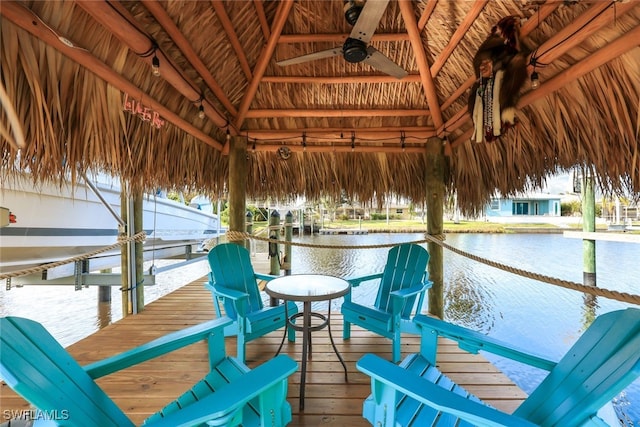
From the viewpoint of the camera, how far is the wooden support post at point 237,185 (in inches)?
126

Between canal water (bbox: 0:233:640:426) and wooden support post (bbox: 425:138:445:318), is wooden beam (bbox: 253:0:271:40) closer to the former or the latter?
wooden support post (bbox: 425:138:445:318)

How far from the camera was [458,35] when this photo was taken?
85.0 inches

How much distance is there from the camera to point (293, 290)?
6.45 feet

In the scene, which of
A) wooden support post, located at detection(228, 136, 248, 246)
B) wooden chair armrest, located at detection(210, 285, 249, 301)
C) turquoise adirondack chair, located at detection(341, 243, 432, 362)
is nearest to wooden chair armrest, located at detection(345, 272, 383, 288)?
turquoise adirondack chair, located at detection(341, 243, 432, 362)

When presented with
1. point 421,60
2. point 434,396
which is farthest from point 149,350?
point 421,60

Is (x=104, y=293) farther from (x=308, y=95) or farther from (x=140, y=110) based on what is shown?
(x=308, y=95)

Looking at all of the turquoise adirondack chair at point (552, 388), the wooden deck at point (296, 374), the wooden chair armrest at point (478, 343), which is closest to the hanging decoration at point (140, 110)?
the wooden deck at point (296, 374)

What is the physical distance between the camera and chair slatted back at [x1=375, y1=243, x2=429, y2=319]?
2.43 m

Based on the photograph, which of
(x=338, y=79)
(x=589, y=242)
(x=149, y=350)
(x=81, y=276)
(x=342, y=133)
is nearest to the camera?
(x=149, y=350)

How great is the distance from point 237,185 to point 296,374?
214 centimetres

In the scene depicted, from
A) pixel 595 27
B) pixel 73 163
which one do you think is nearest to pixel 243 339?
pixel 73 163

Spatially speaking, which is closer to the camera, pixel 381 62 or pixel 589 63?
pixel 589 63

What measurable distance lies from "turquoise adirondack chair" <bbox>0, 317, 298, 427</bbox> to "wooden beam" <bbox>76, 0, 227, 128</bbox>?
142 cm

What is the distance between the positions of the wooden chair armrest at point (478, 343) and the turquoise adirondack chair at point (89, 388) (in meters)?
0.94
